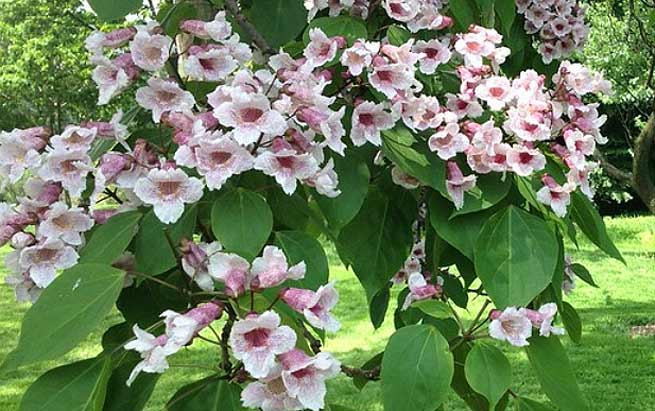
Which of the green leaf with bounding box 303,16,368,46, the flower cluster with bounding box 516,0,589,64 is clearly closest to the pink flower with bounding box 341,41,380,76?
the green leaf with bounding box 303,16,368,46

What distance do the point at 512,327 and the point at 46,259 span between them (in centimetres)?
61

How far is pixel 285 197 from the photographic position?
1.15 meters

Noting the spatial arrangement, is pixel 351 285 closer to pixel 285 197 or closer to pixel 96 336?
pixel 96 336

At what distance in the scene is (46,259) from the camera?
101 cm

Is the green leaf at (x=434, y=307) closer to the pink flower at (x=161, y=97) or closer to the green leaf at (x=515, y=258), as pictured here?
the green leaf at (x=515, y=258)

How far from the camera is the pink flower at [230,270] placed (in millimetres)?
884

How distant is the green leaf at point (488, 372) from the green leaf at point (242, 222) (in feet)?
1.20

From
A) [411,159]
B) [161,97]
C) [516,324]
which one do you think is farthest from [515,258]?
[161,97]

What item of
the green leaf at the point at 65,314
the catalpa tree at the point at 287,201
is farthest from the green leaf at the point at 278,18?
the green leaf at the point at 65,314

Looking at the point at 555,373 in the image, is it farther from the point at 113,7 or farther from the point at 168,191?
the point at 113,7

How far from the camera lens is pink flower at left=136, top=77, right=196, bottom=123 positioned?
1.05 meters

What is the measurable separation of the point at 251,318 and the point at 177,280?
33cm

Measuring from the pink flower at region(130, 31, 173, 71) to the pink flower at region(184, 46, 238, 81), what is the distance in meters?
0.03

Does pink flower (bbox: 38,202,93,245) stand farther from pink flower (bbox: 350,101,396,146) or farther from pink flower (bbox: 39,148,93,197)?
pink flower (bbox: 350,101,396,146)
